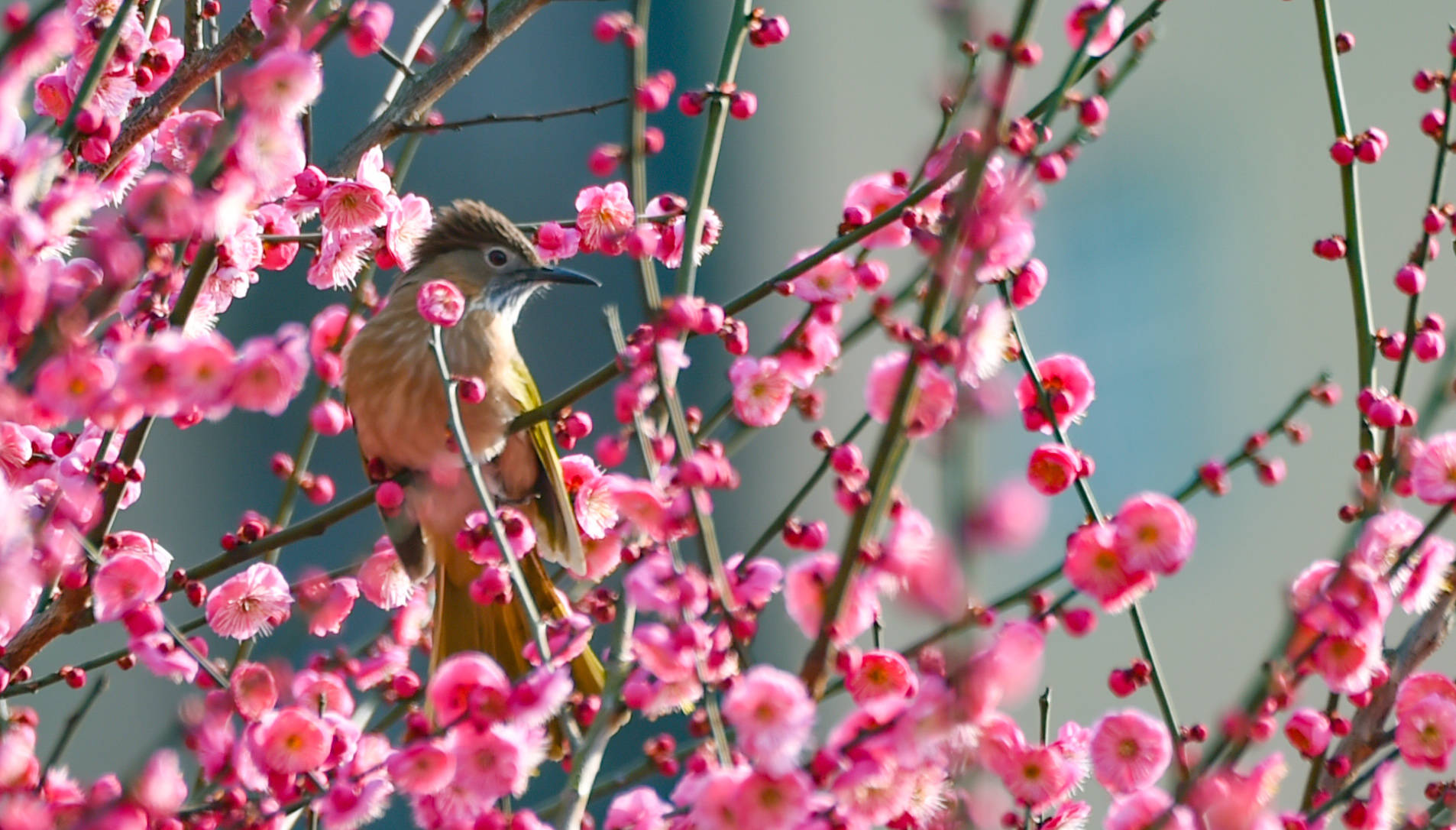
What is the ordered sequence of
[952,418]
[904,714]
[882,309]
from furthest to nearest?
[882,309], [904,714], [952,418]

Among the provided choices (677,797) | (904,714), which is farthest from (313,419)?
(904,714)

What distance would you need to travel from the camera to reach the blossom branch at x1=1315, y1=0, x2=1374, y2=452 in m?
1.94

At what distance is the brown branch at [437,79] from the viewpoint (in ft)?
7.47

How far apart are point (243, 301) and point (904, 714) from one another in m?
5.79

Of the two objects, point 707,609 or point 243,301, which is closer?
point 707,609

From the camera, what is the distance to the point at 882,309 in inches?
66.1

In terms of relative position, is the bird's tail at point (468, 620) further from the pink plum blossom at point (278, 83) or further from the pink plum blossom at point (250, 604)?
the pink plum blossom at point (278, 83)

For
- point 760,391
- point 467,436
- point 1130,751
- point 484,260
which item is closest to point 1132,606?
point 1130,751

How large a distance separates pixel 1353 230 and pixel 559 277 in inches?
58.6

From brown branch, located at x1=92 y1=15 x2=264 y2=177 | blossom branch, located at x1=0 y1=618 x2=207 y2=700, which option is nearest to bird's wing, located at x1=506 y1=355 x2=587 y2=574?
A: blossom branch, located at x1=0 y1=618 x2=207 y2=700

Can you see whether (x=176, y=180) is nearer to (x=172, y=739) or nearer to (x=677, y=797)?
(x=172, y=739)

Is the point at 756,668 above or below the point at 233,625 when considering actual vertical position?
above

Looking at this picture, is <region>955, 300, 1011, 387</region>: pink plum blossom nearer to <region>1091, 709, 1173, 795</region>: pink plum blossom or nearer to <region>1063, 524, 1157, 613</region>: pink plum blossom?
<region>1063, 524, 1157, 613</region>: pink plum blossom

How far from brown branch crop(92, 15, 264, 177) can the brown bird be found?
638 mm
